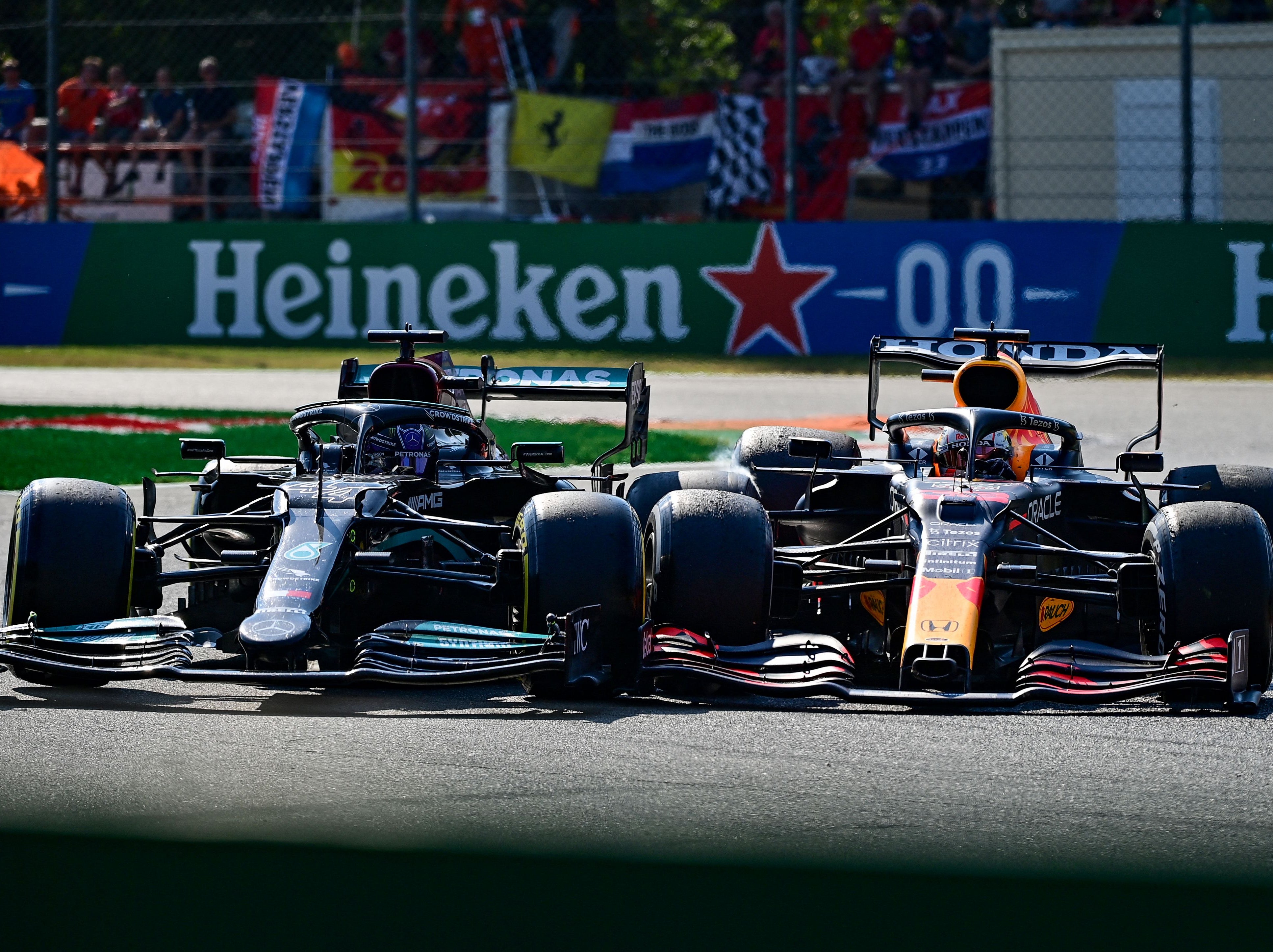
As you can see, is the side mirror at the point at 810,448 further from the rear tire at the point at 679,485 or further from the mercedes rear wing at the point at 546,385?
the mercedes rear wing at the point at 546,385

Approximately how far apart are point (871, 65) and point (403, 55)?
4846mm

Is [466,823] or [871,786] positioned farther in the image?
[871,786]

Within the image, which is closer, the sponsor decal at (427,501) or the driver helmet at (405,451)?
the sponsor decal at (427,501)

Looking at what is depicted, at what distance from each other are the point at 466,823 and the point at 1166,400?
11.5m

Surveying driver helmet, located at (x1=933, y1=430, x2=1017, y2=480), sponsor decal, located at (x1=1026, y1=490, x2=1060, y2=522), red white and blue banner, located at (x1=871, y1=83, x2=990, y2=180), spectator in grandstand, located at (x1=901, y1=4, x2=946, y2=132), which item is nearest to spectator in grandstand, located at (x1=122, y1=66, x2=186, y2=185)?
red white and blue banner, located at (x1=871, y1=83, x2=990, y2=180)

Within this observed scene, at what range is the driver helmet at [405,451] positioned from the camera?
24.0ft

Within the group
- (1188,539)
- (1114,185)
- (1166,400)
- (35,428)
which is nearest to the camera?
(1188,539)

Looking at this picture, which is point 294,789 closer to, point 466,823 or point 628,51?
point 466,823

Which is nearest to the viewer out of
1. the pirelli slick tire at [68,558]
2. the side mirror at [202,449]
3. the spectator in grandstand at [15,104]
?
the pirelli slick tire at [68,558]

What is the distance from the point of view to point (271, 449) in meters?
12.0

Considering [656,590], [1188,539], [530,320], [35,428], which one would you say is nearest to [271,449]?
[35,428]

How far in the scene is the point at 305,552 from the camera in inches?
241

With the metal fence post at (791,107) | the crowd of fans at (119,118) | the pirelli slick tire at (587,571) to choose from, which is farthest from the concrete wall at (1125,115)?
the pirelli slick tire at (587,571)

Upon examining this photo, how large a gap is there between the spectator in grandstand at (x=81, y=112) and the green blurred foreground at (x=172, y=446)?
5128 millimetres
